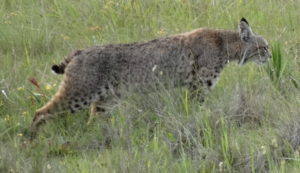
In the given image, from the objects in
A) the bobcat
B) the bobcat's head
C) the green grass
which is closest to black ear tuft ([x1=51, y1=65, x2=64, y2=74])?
the bobcat

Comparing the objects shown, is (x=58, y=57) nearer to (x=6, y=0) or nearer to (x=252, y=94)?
(x=6, y=0)

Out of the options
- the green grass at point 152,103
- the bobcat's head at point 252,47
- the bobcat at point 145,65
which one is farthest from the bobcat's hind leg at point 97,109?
the bobcat's head at point 252,47

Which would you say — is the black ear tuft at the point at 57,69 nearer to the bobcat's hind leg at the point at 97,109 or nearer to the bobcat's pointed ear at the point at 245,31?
the bobcat's hind leg at the point at 97,109

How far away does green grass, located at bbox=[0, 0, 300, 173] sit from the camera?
20.3 ft

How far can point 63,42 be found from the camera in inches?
375

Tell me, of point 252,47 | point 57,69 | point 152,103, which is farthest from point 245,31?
point 57,69

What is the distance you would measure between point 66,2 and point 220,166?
16.1 feet

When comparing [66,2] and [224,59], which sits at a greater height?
[66,2]

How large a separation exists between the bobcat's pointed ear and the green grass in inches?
13.1

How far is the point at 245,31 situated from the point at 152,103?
1512 mm

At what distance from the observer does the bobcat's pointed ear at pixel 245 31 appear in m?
8.35

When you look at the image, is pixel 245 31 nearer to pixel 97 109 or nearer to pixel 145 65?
pixel 145 65

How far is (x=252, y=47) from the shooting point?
8469 millimetres

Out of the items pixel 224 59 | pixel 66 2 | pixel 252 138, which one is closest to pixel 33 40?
pixel 66 2
